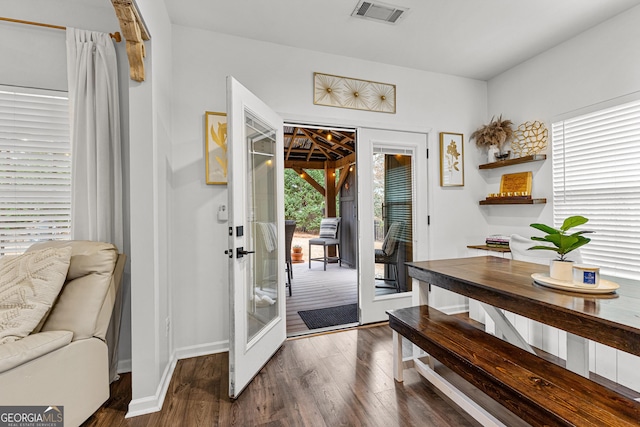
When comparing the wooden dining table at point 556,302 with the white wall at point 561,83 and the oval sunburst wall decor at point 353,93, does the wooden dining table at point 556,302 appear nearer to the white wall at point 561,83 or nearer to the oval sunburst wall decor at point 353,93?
the white wall at point 561,83

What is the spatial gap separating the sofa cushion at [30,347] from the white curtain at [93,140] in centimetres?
51

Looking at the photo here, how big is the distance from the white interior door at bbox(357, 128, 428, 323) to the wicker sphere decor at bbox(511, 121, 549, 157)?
0.98 m

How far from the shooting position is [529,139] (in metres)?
3.00

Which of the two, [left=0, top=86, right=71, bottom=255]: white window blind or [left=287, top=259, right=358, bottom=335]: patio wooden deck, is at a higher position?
[left=0, top=86, right=71, bottom=255]: white window blind

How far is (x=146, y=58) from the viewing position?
174 cm

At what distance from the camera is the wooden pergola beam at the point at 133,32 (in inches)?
57.8

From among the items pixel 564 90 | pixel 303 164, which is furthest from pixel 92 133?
pixel 303 164

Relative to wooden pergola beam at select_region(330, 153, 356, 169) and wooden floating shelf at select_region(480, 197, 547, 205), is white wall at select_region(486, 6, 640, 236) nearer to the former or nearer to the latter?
wooden floating shelf at select_region(480, 197, 547, 205)

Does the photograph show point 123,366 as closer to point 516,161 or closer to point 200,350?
point 200,350

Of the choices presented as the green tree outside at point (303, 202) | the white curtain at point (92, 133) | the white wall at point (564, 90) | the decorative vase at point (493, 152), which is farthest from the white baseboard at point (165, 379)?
the green tree outside at point (303, 202)

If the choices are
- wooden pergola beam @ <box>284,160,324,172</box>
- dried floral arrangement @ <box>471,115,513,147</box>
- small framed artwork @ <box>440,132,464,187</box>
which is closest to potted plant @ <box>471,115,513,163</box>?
dried floral arrangement @ <box>471,115,513,147</box>

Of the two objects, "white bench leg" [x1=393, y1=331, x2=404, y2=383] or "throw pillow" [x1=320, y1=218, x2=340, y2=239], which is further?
"throw pillow" [x1=320, y1=218, x2=340, y2=239]

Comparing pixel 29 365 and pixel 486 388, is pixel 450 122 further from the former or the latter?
pixel 29 365

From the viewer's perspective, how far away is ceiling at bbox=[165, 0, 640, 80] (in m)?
2.20
